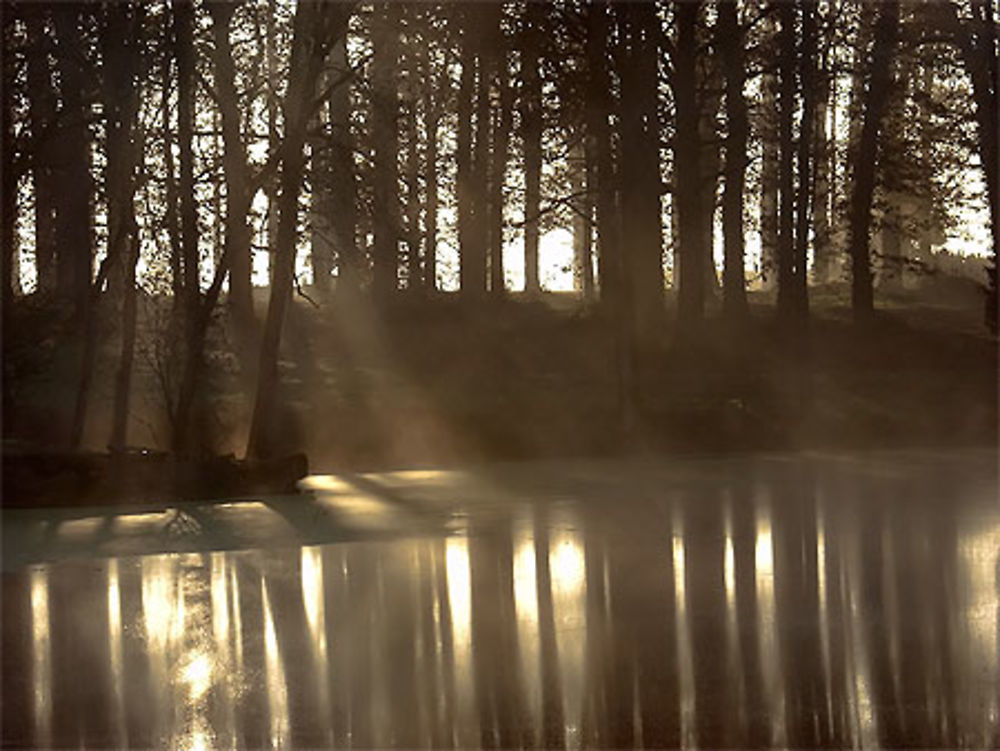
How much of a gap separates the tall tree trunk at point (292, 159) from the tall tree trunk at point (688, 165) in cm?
1218

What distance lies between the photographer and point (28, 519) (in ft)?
71.0

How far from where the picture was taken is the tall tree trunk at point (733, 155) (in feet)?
127

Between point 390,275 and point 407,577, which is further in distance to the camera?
point 390,275

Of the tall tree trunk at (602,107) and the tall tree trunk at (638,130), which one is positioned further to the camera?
the tall tree trunk at (638,130)

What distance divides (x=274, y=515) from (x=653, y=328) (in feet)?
65.4

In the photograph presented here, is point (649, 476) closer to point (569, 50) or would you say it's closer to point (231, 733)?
point (569, 50)

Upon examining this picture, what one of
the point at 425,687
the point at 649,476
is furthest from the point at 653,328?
the point at 425,687

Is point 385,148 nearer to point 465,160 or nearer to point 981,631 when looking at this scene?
point 465,160

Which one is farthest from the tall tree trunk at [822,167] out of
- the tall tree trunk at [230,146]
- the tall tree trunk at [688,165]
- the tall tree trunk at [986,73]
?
the tall tree trunk at [230,146]

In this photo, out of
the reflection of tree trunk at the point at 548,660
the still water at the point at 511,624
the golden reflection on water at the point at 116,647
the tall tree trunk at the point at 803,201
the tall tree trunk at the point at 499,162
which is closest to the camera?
the reflection of tree trunk at the point at 548,660

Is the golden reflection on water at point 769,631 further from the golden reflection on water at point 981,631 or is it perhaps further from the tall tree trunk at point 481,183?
the tall tree trunk at point 481,183

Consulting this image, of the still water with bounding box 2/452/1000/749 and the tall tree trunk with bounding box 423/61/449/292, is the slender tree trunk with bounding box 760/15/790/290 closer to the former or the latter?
the tall tree trunk with bounding box 423/61/449/292

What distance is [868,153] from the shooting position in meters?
42.2

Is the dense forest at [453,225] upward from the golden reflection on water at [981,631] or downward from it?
upward
